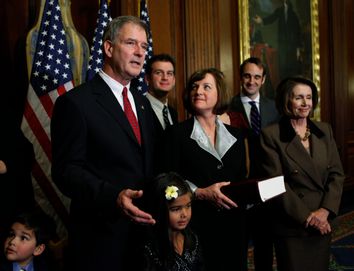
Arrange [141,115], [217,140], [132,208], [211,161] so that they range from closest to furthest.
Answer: [132,208] < [141,115] < [211,161] < [217,140]

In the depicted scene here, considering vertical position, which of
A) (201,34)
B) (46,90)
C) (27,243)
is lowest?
(27,243)

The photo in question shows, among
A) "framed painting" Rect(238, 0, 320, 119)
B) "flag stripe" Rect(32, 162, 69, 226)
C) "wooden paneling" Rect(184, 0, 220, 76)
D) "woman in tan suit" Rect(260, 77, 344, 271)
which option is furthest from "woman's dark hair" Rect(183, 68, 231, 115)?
"framed painting" Rect(238, 0, 320, 119)

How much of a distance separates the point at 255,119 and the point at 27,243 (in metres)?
2.34

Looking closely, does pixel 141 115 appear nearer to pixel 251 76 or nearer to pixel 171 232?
pixel 171 232

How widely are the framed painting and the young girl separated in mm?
4259

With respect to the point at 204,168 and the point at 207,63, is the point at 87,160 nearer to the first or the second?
the point at 204,168

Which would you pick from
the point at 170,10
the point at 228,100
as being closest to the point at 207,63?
the point at 170,10

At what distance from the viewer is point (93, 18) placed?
4.63m

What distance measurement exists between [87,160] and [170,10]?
12.5 ft

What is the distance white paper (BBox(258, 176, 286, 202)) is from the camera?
7.20ft

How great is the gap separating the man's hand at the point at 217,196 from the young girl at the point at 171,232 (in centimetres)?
9

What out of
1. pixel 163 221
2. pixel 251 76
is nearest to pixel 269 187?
pixel 163 221

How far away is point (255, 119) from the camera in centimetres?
416

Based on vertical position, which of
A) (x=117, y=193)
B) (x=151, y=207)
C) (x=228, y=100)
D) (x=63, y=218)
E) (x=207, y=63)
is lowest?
(x=63, y=218)
